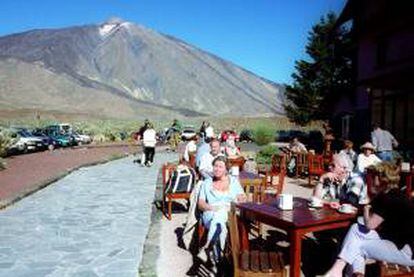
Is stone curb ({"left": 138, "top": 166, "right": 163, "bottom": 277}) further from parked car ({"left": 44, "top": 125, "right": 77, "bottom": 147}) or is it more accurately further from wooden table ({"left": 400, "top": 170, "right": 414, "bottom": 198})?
parked car ({"left": 44, "top": 125, "right": 77, "bottom": 147})

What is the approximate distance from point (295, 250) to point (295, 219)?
307 mm

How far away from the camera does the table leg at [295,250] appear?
220 inches

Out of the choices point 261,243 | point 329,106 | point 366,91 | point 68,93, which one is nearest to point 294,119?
point 329,106

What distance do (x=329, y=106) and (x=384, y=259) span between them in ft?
124

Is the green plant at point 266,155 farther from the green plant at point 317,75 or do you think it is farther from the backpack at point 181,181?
the green plant at point 317,75

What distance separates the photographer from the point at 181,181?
34.3 feet

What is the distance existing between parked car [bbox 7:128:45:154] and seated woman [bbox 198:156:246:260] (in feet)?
75.2

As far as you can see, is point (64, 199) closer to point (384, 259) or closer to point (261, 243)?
point (261, 243)

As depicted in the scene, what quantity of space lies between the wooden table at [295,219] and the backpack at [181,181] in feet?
12.4

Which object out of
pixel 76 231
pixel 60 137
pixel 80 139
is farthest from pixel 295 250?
pixel 80 139

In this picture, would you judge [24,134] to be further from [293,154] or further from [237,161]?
[237,161]

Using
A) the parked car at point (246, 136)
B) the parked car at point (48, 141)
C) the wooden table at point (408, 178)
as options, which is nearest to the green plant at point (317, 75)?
the parked car at point (246, 136)

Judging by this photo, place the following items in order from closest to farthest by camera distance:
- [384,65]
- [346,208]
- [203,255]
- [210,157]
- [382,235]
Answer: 1. [382,235]
2. [346,208]
3. [203,255]
4. [210,157]
5. [384,65]

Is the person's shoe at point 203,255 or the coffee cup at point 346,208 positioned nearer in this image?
the coffee cup at point 346,208
